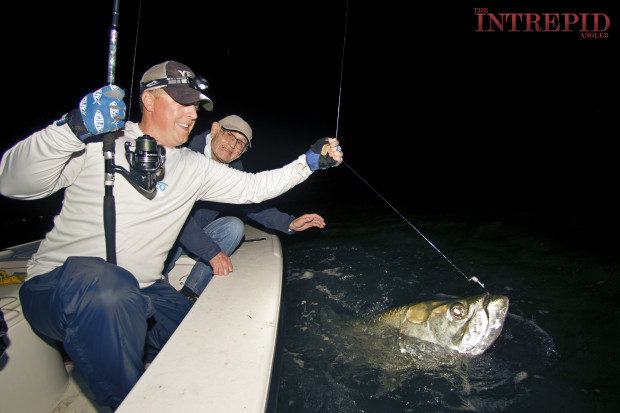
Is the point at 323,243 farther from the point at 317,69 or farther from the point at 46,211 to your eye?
the point at 317,69

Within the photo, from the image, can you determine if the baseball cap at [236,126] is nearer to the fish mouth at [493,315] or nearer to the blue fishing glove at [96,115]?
the blue fishing glove at [96,115]

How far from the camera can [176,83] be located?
1841 millimetres

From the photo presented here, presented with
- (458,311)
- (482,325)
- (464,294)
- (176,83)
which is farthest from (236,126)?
(464,294)

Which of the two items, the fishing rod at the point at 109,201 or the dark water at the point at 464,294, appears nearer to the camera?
the fishing rod at the point at 109,201

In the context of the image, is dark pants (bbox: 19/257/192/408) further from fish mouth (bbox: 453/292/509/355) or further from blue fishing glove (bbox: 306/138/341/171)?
fish mouth (bbox: 453/292/509/355)

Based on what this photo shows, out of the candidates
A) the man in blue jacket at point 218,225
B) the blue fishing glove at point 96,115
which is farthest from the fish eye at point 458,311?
the blue fishing glove at point 96,115

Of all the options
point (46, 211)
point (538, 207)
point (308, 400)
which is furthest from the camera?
point (46, 211)

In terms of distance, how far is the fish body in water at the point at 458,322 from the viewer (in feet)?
7.79

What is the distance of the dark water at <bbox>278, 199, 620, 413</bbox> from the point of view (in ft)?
7.71

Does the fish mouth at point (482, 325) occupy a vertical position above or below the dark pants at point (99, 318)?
below

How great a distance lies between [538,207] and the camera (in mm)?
7844

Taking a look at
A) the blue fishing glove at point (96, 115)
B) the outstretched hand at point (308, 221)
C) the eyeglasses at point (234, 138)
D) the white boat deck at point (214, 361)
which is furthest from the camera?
the eyeglasses at point (234, 138)

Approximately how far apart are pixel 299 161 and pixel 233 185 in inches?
21.3

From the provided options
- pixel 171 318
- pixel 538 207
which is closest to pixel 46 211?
pixel 171 318
